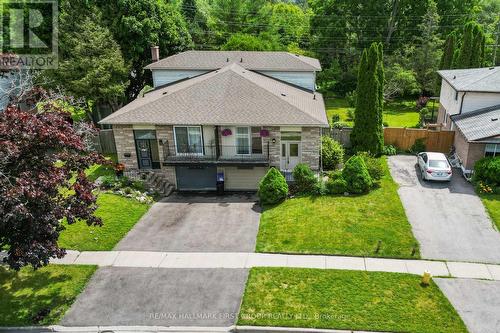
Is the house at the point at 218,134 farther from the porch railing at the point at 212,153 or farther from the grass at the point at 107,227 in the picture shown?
the grass at the point at 107,227

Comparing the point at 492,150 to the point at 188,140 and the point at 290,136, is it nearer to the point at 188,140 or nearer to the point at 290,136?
the point at 290,136

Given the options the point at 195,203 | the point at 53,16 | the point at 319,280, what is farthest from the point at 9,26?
the point at 319,280

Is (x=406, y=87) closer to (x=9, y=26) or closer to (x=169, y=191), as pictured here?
(x=169, y=191)

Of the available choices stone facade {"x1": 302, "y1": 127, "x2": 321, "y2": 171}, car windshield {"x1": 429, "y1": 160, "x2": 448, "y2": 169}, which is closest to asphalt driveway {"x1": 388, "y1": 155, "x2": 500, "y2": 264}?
car windshield {"x1": 429, "y1": 160, "x2": 448, "y2": 169}

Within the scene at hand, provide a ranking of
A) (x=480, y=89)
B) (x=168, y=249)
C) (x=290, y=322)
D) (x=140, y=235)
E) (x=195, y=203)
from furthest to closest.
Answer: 1. (x=480, y=89)
2. (x=195, y=203)
3. (x=140, y=235)
4. (x=168, y=249)
5. (x=290, y=322)

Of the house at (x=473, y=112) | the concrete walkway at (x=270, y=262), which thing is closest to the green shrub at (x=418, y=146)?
the house at (x=473, y=112)

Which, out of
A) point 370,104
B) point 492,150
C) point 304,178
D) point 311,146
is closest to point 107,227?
point 304,178
